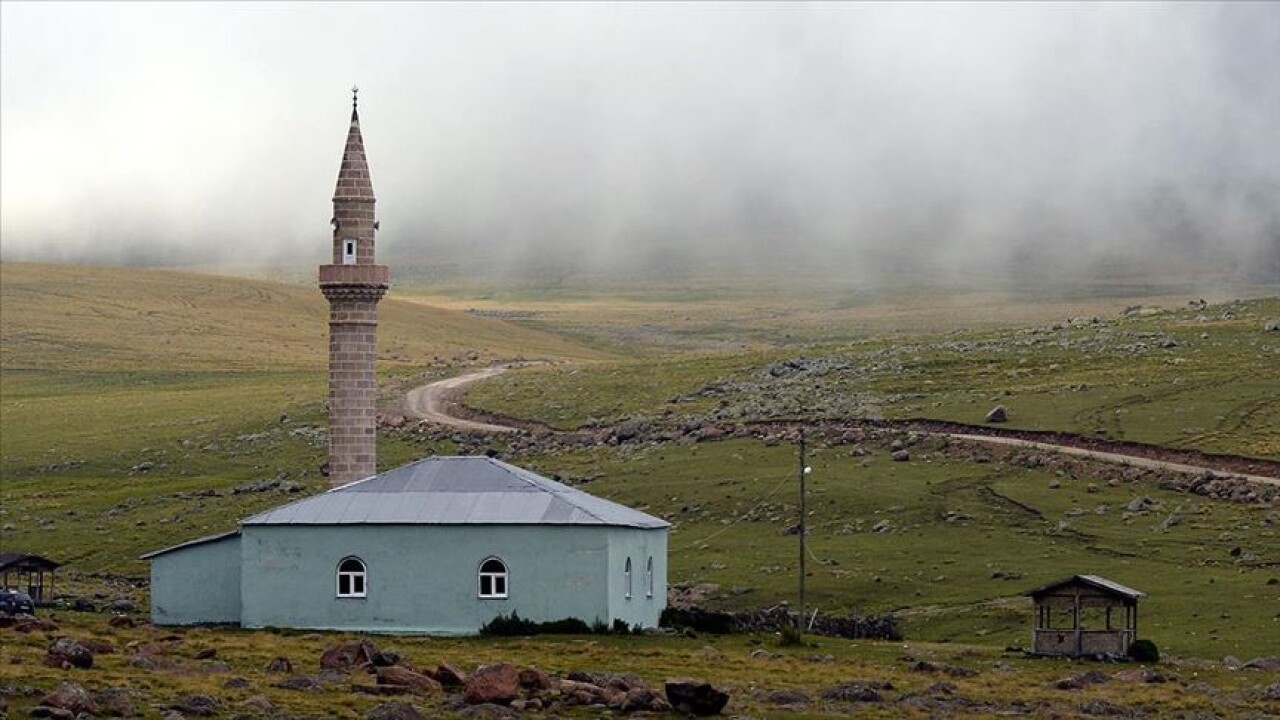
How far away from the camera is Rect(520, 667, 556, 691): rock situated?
163ft

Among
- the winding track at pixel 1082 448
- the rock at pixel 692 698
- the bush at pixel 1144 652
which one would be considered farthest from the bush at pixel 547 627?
the winding track at pixel 1082 448

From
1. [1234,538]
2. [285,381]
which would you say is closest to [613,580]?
[1234,538]

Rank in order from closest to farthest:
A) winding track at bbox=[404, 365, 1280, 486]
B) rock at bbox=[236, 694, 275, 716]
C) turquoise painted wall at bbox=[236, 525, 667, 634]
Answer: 1. rock at bbox=[236, 694, 275, 716]
2. turquoise painted wall at bbox=[236, 525, 667, 634]
3. winding track at bbox=[404, 365, 1280, 486]

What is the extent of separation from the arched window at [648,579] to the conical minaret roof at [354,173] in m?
16.6

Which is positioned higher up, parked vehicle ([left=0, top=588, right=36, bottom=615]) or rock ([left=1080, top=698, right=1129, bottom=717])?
rock ([left=1080, top=698, right=1129, bottom=717])

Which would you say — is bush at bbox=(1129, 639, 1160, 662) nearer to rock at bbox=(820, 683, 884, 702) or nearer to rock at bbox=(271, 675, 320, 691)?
rock at bbox=(820, 683, 884, 702)

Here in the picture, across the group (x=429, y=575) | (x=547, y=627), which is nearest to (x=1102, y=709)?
(x=547, y=627)

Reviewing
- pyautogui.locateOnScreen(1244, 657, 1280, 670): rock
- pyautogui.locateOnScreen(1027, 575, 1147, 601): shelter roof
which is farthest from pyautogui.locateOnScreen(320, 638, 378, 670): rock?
pyautogui.locateOnScreen(1244, 657, 1280, 670): rock

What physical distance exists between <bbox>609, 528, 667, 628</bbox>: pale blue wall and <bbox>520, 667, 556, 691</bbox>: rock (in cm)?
1631

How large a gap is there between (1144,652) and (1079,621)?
2.80 meters

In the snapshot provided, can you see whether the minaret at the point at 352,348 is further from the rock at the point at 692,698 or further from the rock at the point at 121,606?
the rock at the point at 692,698

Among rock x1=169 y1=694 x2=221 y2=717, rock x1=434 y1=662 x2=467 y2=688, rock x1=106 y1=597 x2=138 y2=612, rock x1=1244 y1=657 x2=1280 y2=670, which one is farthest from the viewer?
rock x1=106 y1=597 x2=138 y2=612

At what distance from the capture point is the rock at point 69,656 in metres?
51.0

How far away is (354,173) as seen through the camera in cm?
8050
